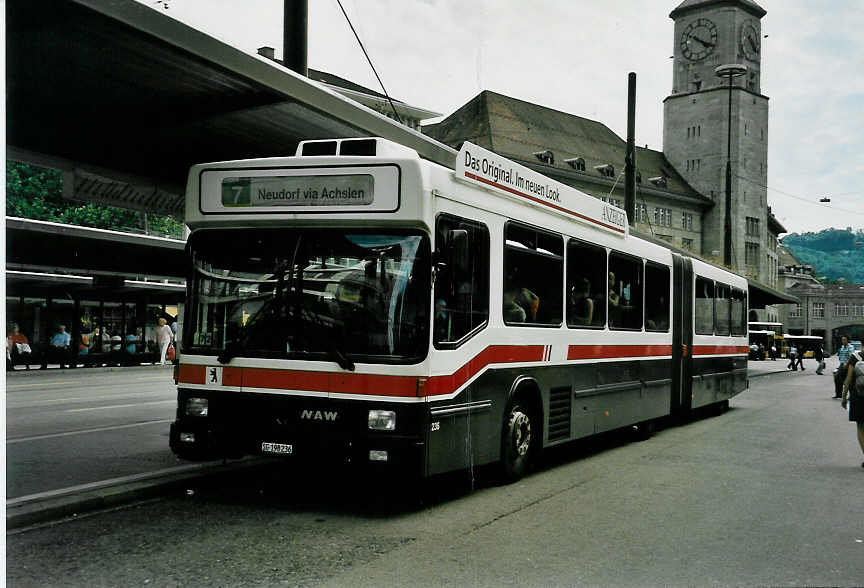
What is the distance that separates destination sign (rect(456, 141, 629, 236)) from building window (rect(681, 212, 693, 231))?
92965 mm

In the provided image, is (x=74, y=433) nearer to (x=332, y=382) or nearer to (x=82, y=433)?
(x=82, y=433)

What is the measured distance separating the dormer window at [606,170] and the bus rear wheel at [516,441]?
270 feet

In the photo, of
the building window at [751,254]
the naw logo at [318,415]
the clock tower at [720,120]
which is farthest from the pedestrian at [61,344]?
the building window at [751,254]

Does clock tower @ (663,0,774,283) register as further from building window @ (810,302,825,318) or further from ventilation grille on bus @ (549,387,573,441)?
ventilation grille on bus @ (549,387,573,441)

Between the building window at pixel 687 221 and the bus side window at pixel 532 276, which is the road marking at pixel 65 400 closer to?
the bus side window at pixel 532 276

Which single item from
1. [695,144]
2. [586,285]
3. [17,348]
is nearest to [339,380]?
[586,285]

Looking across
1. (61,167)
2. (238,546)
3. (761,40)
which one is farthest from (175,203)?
(761,40)

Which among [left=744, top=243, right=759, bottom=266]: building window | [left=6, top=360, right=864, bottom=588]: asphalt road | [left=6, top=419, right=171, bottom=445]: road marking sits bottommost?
[left=6, top=360, right=864, bottom=588]: asphalt road

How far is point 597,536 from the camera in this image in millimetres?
7035

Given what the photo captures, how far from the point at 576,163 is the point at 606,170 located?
13.6ft

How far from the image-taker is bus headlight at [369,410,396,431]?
746 centimetres

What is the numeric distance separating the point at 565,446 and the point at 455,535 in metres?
6.12

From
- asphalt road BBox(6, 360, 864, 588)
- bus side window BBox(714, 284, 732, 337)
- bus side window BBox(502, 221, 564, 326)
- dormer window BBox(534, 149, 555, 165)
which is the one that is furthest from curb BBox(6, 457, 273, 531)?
dormer window BBox(534, 149, 555, 165)

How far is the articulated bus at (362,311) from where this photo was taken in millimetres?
7523
